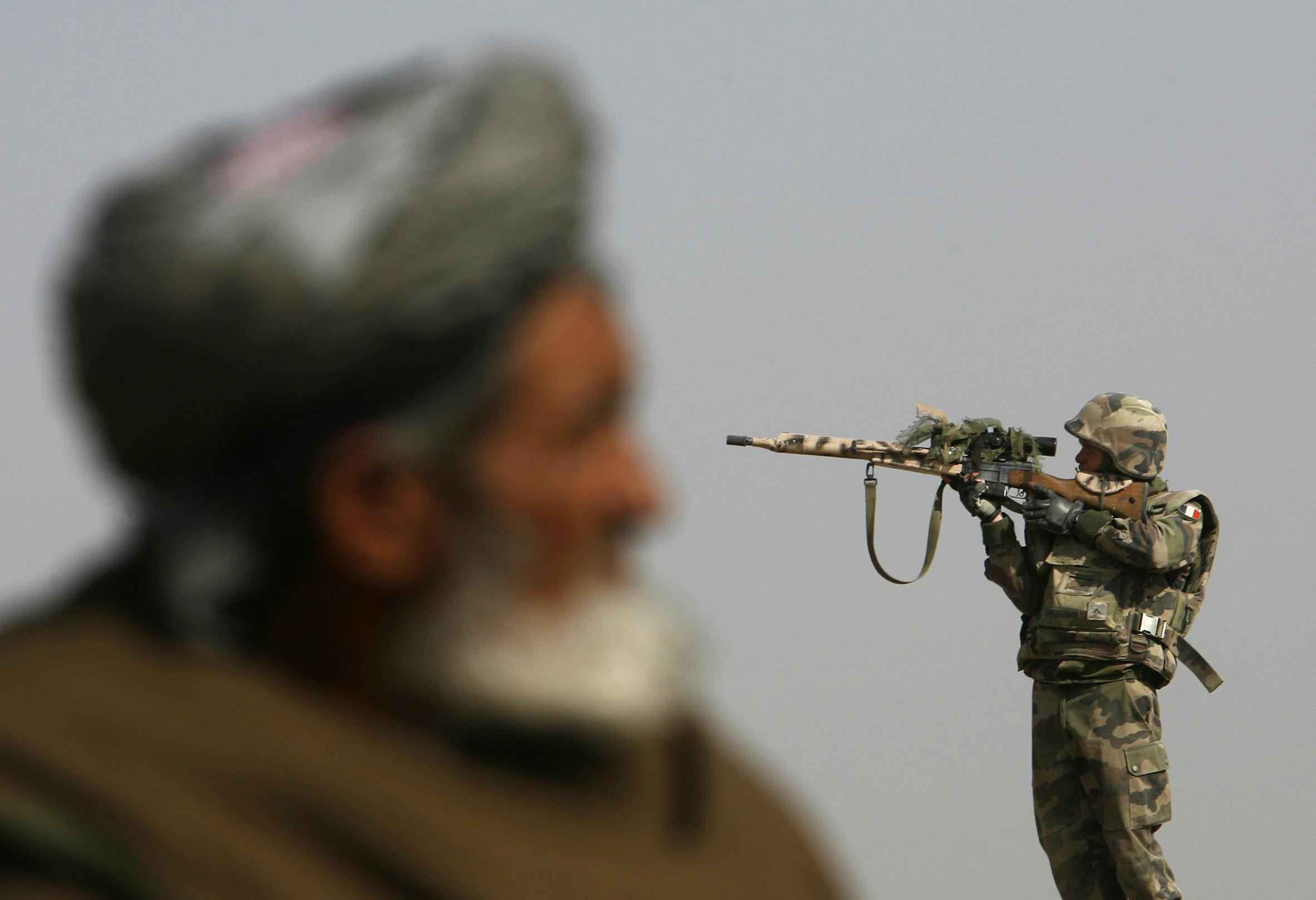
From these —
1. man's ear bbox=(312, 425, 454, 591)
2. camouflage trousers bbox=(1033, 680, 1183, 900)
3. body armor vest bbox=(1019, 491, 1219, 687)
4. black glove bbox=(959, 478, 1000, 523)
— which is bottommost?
camouflage trousers bbox=(1033, 680, 1183, 900)

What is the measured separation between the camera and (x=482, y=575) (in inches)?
44.9

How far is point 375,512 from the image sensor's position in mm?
1109

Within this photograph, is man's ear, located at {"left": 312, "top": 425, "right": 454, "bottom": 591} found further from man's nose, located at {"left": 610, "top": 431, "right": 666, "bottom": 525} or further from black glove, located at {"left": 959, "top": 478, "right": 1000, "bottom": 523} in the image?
black glove, located at {"left": 959, "top": 478, "right": 1000, "bottom": 523}

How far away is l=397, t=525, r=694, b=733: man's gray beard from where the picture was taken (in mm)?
1143

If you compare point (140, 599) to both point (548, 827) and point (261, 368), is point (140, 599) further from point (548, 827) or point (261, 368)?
point (548, 827)

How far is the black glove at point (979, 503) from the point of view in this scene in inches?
271

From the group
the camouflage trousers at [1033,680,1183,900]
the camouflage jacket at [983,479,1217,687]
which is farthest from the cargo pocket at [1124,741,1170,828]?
the camouflage jacket at [983,479,1217,687]

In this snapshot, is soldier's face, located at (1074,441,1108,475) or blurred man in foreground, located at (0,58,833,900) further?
soldier's face, located at (1074,441,1108,475)

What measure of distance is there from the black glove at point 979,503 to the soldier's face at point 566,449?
19.3 ft

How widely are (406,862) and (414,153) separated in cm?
49

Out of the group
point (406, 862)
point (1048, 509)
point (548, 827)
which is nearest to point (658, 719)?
point (548, 827)

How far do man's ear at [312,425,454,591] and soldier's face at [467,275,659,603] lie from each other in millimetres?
40

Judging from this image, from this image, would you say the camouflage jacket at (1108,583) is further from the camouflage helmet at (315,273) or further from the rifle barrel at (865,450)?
the camouflage helmet at (315,273)

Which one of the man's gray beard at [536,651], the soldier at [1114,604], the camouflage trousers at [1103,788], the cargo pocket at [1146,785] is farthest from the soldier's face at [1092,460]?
the man's gray beard at [536,651]
